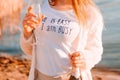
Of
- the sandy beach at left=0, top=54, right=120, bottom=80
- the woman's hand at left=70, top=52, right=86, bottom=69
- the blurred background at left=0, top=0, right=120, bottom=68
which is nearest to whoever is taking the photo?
the woman's hand at left=70, top=52, right=86, bottom=69

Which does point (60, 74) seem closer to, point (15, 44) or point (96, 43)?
point (96, 43)

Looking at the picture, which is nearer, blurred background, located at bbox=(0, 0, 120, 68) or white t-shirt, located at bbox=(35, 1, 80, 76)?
white t-shirt, located at bbox=(35, 1, 80, 76)

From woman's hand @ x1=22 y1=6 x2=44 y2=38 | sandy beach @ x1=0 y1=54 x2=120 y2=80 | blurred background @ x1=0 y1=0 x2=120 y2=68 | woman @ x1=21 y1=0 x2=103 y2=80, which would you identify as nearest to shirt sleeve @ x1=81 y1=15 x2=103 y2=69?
woman @ x1=21 y1=0 x2=103 y2=80

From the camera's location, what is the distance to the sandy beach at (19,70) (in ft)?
12.4

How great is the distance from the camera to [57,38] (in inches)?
57.3

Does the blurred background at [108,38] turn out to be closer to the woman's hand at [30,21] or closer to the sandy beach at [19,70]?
the sandy beach at [19,70]

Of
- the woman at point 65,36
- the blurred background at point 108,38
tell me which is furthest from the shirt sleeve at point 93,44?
the blurred background at point 108,38

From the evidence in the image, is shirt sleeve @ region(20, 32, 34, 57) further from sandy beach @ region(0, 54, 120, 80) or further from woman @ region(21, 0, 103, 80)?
sandy beach @ region(0, 54, 120, 80)

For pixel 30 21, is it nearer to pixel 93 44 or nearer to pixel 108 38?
pixel 93 44

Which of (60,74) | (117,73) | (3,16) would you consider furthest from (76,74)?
(117,73)

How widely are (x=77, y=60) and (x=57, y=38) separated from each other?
0.38 ft

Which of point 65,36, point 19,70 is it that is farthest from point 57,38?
point 19,70

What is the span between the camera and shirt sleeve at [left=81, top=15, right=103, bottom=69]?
1.46 meters

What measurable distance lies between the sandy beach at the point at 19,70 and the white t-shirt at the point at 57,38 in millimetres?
2264
